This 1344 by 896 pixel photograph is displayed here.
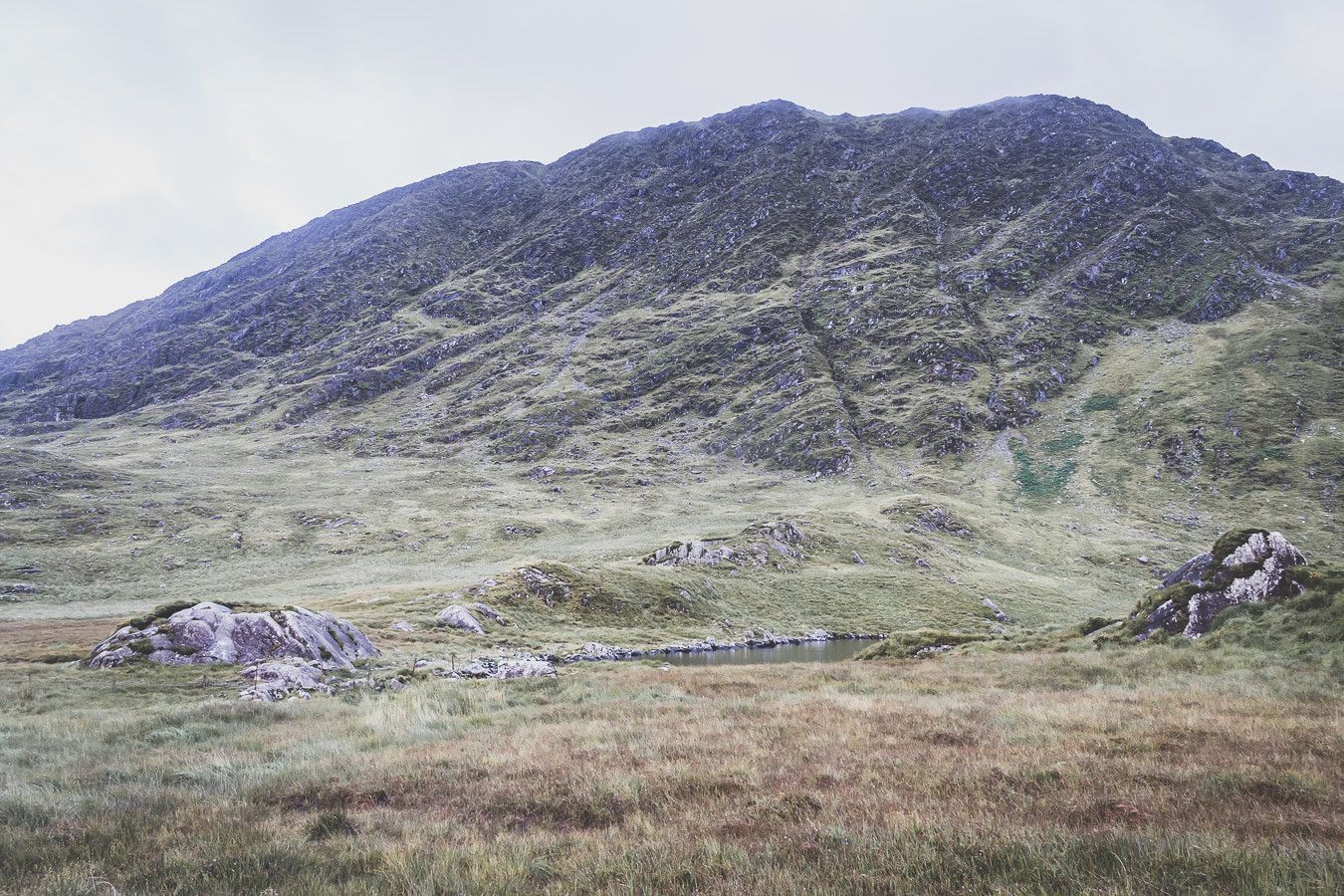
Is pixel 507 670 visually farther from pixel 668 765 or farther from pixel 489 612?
pixel 668 765

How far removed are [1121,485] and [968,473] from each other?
951 inches

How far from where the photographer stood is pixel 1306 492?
9650 cm

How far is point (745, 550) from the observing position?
71812 millimetres

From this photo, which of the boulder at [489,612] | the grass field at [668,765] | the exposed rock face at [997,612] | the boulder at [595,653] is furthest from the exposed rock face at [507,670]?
the exposed rock face at [997,612]

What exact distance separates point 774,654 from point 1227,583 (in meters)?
29.9

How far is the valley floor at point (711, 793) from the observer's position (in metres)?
5.70

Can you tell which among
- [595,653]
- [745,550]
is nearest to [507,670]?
[595,653]

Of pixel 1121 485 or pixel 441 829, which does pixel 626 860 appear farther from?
pixel 1121 485

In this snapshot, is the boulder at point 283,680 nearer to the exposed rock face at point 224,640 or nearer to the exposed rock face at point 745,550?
the exposed rock face at point 224,640

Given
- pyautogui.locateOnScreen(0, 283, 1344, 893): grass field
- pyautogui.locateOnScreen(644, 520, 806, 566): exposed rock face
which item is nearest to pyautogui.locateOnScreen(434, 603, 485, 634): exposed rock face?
pyautogui.locateOnScreen(0, 283, 1344, 893): grass field

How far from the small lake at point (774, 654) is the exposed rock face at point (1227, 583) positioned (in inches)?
759

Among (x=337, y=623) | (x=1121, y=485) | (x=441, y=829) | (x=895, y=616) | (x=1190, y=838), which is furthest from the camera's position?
(x=1121, y=485)

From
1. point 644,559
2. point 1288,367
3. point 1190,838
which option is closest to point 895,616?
point 644,559

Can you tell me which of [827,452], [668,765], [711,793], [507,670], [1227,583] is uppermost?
[711,793]
